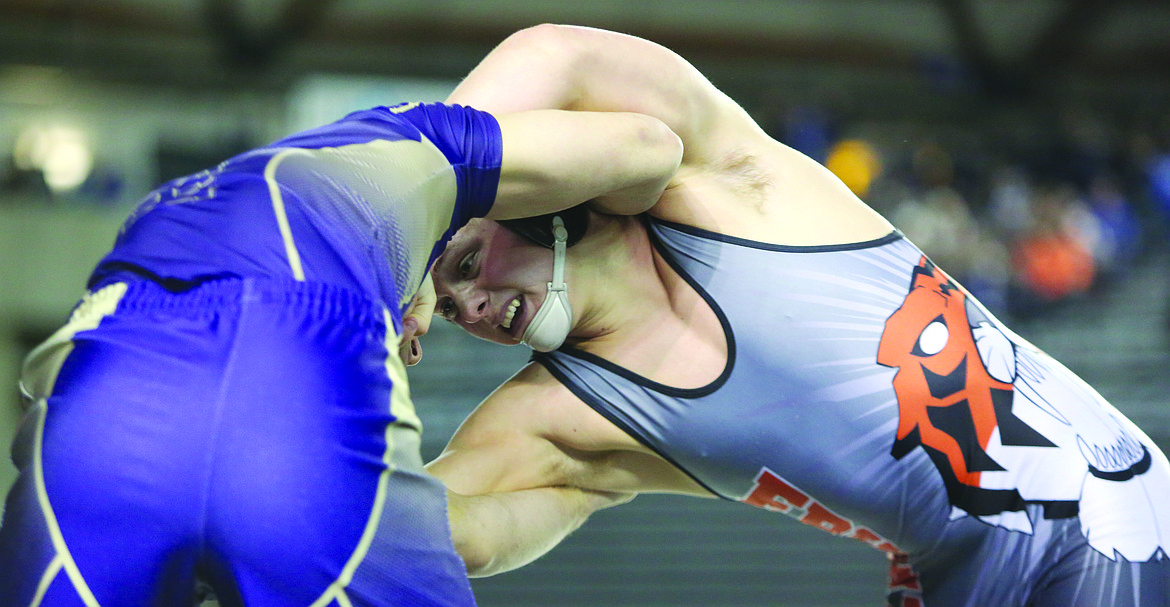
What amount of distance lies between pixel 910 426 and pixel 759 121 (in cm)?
919

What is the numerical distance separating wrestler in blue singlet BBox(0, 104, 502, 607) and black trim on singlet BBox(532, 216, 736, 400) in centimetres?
71

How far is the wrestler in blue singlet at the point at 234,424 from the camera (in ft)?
2.97

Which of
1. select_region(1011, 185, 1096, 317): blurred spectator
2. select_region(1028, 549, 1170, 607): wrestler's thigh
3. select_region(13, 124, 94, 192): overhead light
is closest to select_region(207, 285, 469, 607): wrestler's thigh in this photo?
select_region(1028, 549, 1170, 607): wrestler's thigh

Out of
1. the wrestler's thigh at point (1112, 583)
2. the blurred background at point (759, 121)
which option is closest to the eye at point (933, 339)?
the wrestler's thigh at point (1112, 583)

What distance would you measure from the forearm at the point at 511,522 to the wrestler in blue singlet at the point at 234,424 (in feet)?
1.46

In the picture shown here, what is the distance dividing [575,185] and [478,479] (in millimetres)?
621

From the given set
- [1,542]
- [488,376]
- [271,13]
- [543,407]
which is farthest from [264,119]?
[1,542]

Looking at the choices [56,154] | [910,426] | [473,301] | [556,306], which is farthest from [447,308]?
[56,154]

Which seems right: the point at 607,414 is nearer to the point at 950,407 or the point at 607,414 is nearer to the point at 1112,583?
the point at 950,407

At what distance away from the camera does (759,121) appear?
10.5 metres

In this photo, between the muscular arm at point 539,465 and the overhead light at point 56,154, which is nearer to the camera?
the muscular arm at point 539,465

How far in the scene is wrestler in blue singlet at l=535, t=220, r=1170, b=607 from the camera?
1631 mm

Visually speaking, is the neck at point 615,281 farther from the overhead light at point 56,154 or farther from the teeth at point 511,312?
the overhead light at point 56,154

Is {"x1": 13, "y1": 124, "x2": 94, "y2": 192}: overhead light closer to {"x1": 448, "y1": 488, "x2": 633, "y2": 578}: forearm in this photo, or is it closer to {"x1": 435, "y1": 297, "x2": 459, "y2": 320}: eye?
{"x1": 435, "y1": 297, "x2": 459, "y2": 320}: eye
